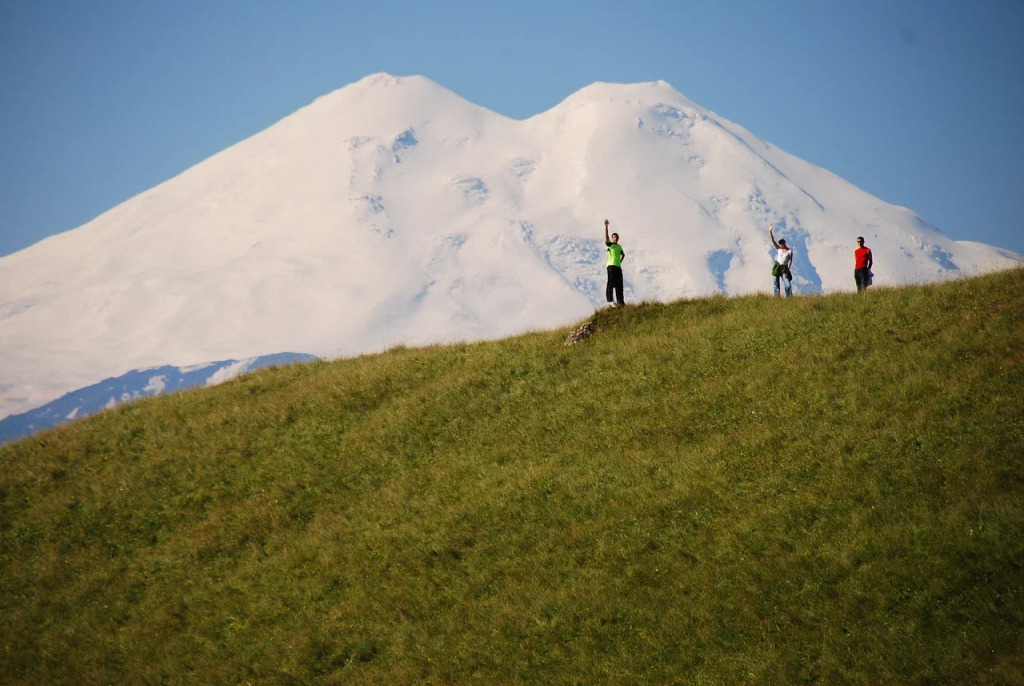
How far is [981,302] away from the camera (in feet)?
75.6

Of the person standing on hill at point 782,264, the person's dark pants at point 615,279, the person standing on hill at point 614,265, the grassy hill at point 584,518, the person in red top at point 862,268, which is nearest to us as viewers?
the grassy hill at point 584,518

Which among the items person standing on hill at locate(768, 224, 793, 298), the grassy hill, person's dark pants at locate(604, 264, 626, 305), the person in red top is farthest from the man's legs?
person's dark pants at locate(604, 264, 626, 305)

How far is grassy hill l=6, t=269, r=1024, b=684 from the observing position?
14977mm

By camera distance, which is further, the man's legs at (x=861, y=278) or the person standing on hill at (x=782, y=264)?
the person standing on hill at (x=782, y=264)

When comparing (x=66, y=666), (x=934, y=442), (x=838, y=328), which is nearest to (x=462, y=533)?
(x=66, y=666)

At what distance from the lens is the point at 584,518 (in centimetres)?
1895

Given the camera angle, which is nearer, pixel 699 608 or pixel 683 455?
pixel 699 608

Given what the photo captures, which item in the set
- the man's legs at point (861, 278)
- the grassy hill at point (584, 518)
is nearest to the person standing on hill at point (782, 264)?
the grassy hill at point (584, 518)

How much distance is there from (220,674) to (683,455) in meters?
10.9

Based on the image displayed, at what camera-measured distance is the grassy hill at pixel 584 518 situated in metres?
15.0

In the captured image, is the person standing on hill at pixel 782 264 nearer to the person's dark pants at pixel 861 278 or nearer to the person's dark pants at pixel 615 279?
the person's dark pants at pixel 861 278

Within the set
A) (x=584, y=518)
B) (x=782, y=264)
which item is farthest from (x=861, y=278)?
(x=584, y=518)

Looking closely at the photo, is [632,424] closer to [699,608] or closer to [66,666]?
[699,608]

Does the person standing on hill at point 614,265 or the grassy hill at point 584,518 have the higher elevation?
the person standing on hill at point 614,265
